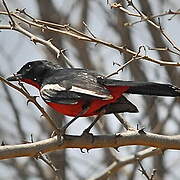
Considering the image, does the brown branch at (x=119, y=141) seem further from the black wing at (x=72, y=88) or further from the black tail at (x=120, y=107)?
the black tail at (x=120, y=107)

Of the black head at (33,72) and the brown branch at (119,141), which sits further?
the black head at (33,72)

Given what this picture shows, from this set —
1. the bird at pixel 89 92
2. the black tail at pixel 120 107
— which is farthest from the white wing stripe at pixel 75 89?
the black tail at pixel 120 107

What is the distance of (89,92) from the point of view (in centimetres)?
358

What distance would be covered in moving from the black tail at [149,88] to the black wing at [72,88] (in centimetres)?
8

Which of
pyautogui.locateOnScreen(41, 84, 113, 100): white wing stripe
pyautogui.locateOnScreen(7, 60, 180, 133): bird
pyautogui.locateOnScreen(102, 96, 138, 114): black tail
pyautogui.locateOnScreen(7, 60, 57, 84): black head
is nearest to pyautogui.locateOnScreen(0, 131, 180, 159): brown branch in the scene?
pyautogui.locateOnScreen(7, 60, 180, 133): bird

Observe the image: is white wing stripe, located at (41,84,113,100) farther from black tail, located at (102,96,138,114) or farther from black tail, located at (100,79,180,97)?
black tail, located at (102,96,138,114)

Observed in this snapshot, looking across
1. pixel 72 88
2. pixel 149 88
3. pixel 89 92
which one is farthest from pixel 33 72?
pixel 149 88

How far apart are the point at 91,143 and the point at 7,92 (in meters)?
3.99

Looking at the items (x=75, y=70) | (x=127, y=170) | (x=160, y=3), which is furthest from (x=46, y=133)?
(x=75, y=70)

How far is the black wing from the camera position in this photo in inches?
141

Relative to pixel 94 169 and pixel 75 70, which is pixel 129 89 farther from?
pixel 94 169

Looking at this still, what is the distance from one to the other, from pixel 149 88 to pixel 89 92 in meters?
0.35

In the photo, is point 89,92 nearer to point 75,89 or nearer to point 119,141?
point 75,89

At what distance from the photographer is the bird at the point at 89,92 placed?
141 inches
